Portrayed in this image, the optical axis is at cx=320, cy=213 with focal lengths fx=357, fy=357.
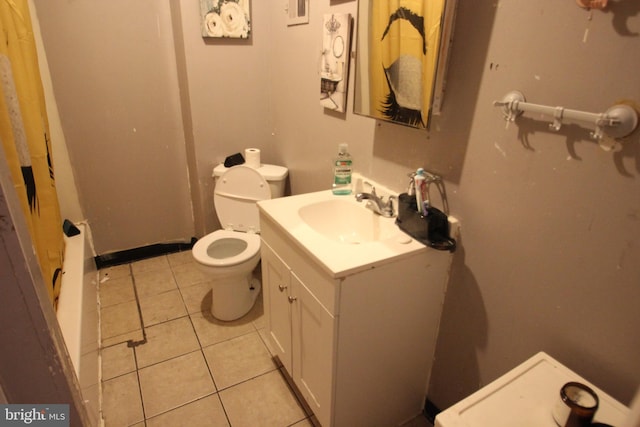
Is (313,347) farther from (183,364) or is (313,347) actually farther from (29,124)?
(29,124)

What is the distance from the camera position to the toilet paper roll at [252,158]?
2.27 meters

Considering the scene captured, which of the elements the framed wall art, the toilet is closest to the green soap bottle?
the toilet

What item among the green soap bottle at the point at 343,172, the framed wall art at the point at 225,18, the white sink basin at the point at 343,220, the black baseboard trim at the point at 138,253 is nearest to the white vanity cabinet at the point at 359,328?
the white sink basin at the point at 343,220

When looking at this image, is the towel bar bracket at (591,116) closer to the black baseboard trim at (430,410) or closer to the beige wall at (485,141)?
the beige wall at (485,141)

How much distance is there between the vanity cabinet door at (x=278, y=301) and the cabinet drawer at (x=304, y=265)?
0.17 feet

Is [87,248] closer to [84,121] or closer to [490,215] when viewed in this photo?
[84,121]

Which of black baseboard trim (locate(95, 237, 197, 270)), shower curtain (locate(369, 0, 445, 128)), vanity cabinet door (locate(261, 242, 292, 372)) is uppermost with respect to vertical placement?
shower curtain (locate(369, 0, 445, 128))

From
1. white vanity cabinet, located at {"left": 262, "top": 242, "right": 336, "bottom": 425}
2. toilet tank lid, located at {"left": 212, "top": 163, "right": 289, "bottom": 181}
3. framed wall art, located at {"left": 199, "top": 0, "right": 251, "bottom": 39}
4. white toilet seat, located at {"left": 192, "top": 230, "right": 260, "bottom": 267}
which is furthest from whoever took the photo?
toilet tank lid, located at {"left": 212, "top": 163, "right": 289, "bottom": 181}

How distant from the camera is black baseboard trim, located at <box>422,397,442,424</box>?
4.82ft

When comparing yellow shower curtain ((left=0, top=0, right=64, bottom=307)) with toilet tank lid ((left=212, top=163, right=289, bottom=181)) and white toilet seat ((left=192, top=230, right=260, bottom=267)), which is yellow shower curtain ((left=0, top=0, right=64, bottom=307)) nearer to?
white toilet seat ((left=192, top=230, right=260, bottom=267))

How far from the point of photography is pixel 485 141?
1067 mm

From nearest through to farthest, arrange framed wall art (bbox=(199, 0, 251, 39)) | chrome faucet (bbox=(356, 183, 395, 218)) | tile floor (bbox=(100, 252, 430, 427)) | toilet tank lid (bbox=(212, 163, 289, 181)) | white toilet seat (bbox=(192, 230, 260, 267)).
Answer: chrome faucet (bbox=(356, 183, 395, 218)) < tile floor (bbox=(100, 252, 430, 427)) < white toilet seat (bbox=(192, 230, 260, 267)) < framed wall art (bbox=(199, 0, 251, 39)) < toilet tank lid (bbox=(212, 163, 289, 181))

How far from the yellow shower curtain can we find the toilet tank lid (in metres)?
0.91

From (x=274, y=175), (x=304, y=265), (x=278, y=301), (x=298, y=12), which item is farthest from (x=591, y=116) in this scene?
(x=274, y=175)
